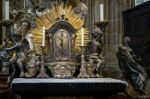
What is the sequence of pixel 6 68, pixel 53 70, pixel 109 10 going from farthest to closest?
pixel 109 10
pixel 6 68
pixel 53 70

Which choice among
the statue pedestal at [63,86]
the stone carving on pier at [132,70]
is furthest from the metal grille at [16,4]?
the statue pedestal at [63,86]

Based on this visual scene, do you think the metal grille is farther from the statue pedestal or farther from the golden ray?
the statue pedestal

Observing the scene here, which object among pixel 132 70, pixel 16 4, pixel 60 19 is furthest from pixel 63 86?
pixel 16 4

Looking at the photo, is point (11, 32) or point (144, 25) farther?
point (144, 25)

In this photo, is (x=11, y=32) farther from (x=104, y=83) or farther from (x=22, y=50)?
(x=104, y=83)

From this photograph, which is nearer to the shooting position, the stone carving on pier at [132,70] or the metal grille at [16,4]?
the stone carving on pier at [132,70]

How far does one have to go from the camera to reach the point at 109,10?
13.0m

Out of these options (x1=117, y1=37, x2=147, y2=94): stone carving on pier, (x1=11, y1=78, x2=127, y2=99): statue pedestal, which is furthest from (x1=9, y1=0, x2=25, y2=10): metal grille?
(x1=11, y1=78, x2=127, y2=99): statue pedestal

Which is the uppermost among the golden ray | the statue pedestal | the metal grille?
the metal grille

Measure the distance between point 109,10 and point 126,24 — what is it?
580 millimetres

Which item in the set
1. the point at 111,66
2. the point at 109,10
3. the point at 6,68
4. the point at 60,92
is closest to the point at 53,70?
the point at 60,92

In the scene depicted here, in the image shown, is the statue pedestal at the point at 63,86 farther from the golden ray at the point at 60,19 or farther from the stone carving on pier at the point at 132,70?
the stone carving on pier at the point at 132,70

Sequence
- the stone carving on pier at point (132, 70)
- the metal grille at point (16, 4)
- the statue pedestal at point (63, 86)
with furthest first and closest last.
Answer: the metal grille at point (16, 4) < the stone carving on pier at point (132, 70) < the statue pedestal at point (63, 86)

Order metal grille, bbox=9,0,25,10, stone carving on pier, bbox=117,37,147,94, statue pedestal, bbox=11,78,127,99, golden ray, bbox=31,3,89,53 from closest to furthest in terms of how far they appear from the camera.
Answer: statue pedestal, bbox=11,78,127,99
golden ray, bbox=31,3,89,53
stone carving on pier, bbox=117,37,147,94
metal grille, bbox=9,0,25,10
